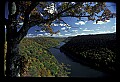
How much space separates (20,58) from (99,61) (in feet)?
4.41

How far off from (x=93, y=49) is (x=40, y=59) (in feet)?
2.99

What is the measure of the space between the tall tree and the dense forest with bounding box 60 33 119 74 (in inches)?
13.2

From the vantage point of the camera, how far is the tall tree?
10.9 feet

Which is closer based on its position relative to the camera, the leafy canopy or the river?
the river

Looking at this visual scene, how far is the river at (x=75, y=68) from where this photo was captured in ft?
10.5

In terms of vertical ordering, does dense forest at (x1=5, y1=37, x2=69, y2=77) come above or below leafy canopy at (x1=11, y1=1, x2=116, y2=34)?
below

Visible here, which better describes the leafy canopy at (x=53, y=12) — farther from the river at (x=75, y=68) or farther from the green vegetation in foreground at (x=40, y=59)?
the river at (x=75, y=68)

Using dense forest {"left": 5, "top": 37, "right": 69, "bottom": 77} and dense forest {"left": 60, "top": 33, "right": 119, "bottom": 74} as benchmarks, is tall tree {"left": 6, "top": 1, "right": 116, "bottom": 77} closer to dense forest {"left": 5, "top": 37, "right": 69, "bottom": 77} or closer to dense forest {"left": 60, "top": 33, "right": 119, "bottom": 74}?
dense forest {"left": 5, "top": 37, "right": 69, "bottom": 77}

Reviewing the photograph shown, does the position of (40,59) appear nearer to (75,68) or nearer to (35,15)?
(75,68)

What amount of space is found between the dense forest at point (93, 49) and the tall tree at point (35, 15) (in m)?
0.34

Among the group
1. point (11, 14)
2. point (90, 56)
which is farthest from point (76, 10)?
point (11, 14)

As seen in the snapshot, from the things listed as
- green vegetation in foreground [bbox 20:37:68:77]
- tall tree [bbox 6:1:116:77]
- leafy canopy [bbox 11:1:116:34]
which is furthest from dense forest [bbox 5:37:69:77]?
leafy canopy [bbox 11:1:116:34]

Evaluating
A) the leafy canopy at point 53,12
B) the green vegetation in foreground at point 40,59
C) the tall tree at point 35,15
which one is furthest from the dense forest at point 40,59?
the leafy canopy at point 53,12

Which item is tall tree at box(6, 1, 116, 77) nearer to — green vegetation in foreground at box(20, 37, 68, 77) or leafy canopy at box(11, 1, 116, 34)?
leafy canopy at box(11, 1, 116, 34)
